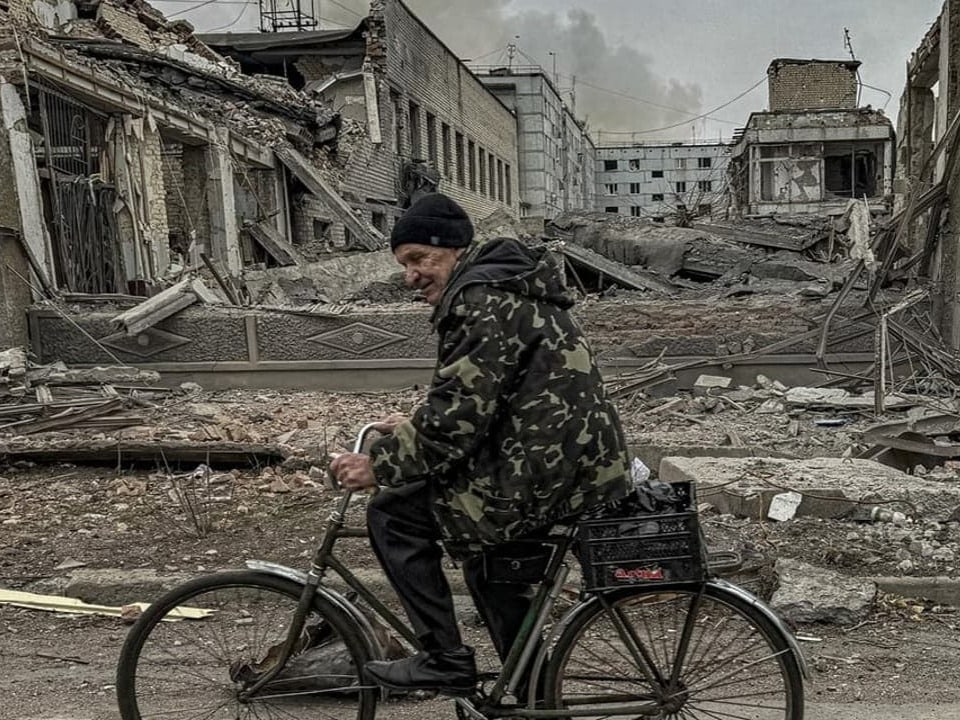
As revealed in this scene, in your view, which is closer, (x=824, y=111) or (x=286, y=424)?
(x=286, y=424)

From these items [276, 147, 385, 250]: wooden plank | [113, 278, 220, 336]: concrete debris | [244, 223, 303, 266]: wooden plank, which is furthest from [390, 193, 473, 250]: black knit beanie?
[276, 147, 385, 250]: wooden plank

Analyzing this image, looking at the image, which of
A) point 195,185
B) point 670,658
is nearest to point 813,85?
point 195,185

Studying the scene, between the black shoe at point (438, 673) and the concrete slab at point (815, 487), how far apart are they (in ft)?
8.92

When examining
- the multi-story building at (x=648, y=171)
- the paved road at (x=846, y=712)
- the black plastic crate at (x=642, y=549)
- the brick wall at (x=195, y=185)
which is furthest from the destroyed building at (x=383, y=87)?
the multi-story building at (x=648, y=171)

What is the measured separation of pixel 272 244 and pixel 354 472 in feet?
46.9

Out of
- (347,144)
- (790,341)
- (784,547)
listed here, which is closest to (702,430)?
(790,341)

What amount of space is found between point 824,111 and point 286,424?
112 feet

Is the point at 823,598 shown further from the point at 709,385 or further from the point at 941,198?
the point at 941,198

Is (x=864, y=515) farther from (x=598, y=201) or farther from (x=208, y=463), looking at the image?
(x=598, y=201)

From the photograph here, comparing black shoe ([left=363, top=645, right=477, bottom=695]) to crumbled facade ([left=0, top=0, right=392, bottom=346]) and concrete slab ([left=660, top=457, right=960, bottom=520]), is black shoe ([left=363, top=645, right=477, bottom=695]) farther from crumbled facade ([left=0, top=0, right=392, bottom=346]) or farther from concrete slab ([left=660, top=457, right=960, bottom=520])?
crumbled facade ([left=0, top=0, right=392, bottom=346])

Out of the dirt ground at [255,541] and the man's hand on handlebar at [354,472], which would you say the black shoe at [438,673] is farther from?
the dirt ground at [255,541]

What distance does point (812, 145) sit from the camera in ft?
116

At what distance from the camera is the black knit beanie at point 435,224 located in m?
2.33

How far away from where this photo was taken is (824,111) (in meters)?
35.3
